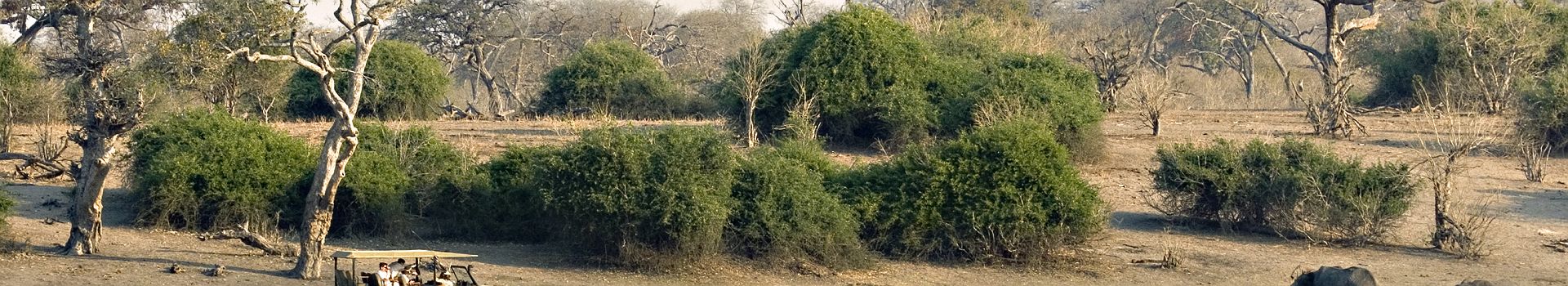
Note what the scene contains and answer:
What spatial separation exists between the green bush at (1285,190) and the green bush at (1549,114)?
302 inches

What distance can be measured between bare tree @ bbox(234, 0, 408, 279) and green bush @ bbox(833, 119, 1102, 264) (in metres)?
5.24

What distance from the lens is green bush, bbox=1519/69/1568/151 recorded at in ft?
83.8

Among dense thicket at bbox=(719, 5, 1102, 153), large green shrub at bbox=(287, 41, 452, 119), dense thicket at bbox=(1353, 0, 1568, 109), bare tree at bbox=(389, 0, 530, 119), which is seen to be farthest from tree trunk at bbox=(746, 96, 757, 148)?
bare tree at bbox=(389, 0, 530, 119)

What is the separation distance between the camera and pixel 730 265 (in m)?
16.2

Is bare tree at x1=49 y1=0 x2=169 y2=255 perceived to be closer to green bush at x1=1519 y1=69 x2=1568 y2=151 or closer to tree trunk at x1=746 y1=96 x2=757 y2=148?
tree trunk at x1=746 y1=96 x2=757 y2=148

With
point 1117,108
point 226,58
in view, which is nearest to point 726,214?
point 226,58

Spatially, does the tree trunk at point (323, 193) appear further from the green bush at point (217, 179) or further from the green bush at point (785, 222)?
the green bush at point (785, 222)

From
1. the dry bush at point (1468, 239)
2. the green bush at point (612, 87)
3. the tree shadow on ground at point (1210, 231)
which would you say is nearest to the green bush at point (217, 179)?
the tree shadow on ground at point (1210, 231)

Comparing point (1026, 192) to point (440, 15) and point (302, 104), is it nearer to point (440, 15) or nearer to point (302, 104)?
point (302, 104)

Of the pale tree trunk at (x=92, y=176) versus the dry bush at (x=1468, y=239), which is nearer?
the pale tree trunk at (x=92, y=176)

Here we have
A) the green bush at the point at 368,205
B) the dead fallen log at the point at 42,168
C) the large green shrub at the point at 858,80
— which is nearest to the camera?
the green bush at the point at 368,205

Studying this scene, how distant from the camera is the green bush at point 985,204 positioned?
1708 cm

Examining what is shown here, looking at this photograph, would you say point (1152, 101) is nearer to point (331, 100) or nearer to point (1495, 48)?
point (1495, 48)

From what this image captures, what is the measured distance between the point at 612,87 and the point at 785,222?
15.8 metres
